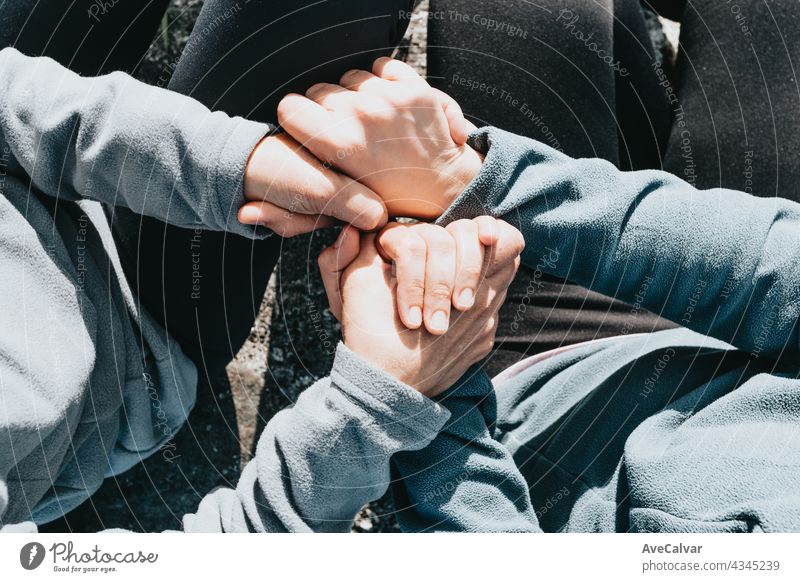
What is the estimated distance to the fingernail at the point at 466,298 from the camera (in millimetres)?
376

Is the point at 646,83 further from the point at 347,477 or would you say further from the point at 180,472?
the point at 180,472

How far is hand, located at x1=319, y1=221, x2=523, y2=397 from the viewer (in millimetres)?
375

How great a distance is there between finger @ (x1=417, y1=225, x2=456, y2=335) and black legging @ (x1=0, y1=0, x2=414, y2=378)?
0.48 ft

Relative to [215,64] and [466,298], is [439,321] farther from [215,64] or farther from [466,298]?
[215,64]

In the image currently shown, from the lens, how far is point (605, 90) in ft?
1.58

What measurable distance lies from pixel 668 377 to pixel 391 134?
24cm

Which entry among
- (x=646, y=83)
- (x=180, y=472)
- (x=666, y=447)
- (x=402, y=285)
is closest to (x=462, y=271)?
(x=402, y=285)

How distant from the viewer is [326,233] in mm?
632

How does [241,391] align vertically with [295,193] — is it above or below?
below

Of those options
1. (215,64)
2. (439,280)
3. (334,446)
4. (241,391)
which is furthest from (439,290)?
(241,391)

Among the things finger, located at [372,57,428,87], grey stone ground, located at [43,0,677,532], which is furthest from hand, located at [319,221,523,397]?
grey stone ground, located at [43,0,677,532]

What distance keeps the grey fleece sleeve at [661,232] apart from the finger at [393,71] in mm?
58

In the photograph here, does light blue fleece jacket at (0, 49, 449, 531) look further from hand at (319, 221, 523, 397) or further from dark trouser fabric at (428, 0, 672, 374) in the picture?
dark trouser fabric at (428, 0, 672, 374)
